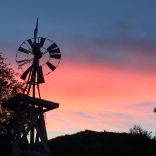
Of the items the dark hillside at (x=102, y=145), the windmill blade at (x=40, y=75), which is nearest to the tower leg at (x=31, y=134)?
the windmill blade at (x=40, y=75)

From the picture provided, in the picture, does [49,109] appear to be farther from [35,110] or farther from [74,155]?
[74,155]

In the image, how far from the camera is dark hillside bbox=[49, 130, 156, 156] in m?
38.7

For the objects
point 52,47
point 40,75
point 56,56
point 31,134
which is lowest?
point 31,134

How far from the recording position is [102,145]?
1597 inches

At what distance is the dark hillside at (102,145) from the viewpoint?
38688 millimetres

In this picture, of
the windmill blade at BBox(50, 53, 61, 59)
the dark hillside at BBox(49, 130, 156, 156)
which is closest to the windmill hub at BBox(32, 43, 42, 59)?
the windmill blade at BBox(50, 53, 61, 59)

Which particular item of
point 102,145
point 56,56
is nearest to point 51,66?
point 56,56

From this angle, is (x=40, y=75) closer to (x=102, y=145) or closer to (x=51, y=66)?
(x=51, y=66)

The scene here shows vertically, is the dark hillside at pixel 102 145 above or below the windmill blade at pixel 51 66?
below

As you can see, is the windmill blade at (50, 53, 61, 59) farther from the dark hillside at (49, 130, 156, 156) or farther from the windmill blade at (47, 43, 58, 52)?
the dark hillside at (49, 130, 156, 156)

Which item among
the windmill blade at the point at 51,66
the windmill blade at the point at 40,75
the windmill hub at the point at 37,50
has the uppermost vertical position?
the windmill hub at the point at 37,50

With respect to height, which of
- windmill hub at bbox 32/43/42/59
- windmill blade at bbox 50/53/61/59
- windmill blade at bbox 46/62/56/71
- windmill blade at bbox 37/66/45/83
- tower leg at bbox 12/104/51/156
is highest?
windmill hub at bbox 32/43/42/59

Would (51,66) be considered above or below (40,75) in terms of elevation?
above

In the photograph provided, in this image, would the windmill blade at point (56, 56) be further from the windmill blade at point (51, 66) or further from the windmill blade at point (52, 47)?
the windmill blade at point (51, 66)
